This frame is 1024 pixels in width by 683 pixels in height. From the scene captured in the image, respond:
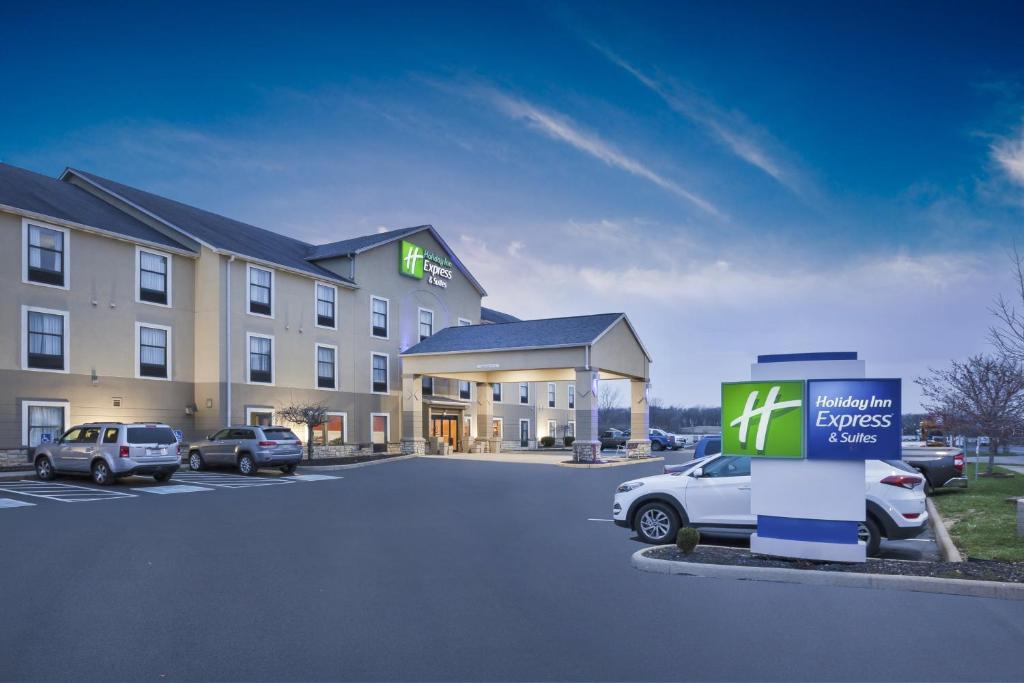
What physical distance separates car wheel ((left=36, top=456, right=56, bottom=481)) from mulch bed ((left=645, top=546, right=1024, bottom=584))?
2047 cm

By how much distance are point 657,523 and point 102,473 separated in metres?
17.1

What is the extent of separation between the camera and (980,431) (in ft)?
75.2

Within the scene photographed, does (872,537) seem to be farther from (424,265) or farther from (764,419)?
(424,265)

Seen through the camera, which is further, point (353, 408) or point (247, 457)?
point (353, 408)

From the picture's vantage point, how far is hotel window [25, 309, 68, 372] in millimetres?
26947

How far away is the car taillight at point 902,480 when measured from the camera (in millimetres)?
11180

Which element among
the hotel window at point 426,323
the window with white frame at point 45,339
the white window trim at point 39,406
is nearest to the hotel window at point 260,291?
the window with white frame at point 45,339

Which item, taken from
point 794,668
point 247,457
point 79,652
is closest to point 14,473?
point 247,457

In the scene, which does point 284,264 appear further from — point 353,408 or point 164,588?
point 164,588

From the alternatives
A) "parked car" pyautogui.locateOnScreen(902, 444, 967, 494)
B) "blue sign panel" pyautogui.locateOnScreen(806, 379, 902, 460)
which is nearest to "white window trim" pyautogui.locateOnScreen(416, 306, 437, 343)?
"parked car" pyautogui.locateOnScreen(902, 444, 967, 494)

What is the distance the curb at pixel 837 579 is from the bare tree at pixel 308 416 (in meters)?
26.4

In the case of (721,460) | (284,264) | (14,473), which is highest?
(284,264)

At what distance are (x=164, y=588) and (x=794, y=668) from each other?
21.5 feet

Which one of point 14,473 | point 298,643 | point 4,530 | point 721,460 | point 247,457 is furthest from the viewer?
point 247,457
